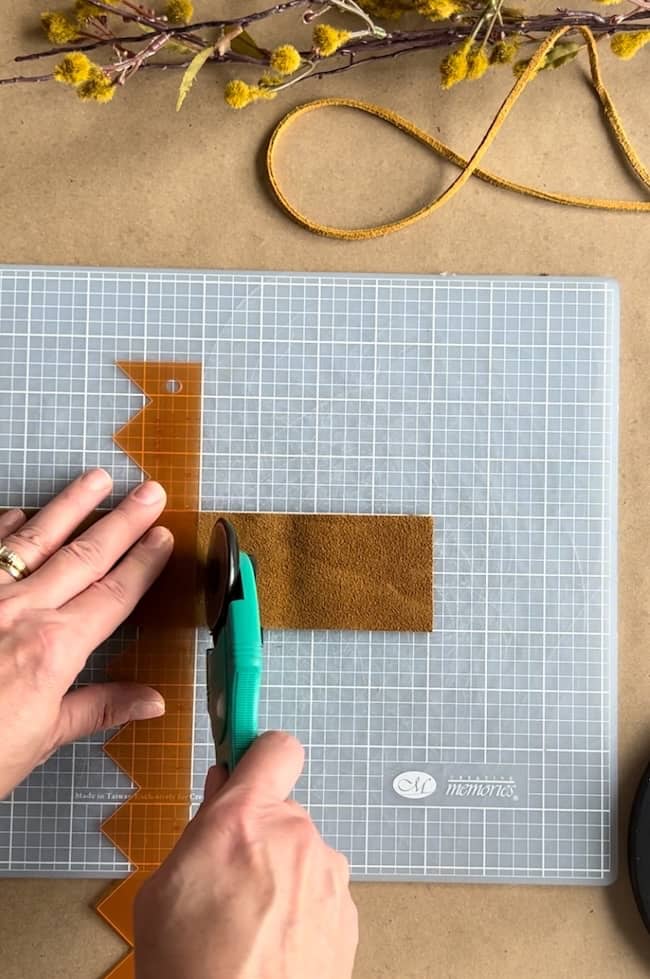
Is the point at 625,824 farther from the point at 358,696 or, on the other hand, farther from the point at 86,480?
the point at 86,480

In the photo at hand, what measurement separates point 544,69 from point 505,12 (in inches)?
3.9

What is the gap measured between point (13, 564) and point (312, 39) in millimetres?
836

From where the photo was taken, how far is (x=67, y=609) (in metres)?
1.05

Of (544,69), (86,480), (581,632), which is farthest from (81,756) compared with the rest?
(544,69)

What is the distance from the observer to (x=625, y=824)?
1.17m

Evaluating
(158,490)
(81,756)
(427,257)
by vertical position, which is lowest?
(81,756)

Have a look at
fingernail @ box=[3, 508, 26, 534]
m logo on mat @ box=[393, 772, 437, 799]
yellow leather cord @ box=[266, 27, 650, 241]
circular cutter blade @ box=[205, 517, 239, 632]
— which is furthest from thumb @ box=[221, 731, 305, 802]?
yellow leather cord @ box=[266, 27, 650, 241]

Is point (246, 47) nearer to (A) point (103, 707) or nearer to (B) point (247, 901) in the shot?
(A) point (103, 707)

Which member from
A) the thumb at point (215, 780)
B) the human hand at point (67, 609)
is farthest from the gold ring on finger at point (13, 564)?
the thumb at point (215, 780)

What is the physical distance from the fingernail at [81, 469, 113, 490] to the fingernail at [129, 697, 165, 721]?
0.98 ft

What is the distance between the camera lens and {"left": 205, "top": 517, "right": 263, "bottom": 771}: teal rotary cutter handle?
922 mm

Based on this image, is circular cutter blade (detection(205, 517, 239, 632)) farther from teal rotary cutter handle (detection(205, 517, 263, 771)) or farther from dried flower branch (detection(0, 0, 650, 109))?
dried flower branch (detection(0, 0, 650, 109))

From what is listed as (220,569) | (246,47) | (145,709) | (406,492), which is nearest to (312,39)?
(246,47)

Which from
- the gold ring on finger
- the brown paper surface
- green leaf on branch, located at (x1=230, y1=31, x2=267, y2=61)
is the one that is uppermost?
green leaf on branch, located at (x1=230, y1=31, x2=267, y2=61)
